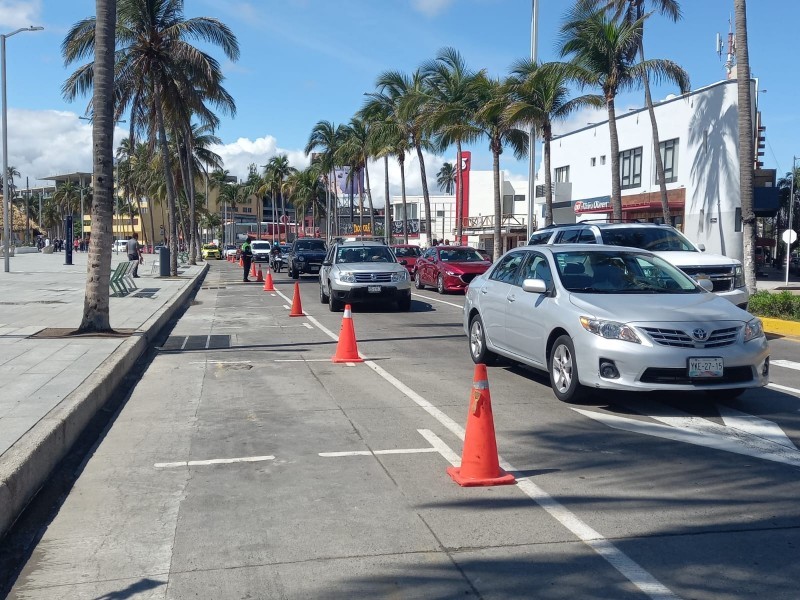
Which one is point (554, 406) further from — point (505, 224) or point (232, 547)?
point (505, 224)

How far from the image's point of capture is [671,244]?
16.0 metres

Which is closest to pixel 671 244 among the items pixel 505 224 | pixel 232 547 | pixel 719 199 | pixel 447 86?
pixel 232 547

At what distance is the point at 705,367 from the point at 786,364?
15.3 ft

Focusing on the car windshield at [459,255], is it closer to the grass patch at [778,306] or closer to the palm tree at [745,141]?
the palm tree at [745,141]

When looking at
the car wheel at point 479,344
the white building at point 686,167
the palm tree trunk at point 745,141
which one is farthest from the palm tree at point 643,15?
the car wheel at point 479,344

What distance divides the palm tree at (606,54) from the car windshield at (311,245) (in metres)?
13.7

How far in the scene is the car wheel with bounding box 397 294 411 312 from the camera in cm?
2058

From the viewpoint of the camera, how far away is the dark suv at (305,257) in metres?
36.6

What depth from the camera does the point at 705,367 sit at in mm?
8016

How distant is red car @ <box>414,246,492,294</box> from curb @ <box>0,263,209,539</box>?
52.6 ft

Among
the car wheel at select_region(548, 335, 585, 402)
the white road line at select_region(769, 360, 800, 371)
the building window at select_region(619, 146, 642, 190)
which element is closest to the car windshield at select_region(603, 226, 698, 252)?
the white road line at select_region(769, 360, 800, 371)

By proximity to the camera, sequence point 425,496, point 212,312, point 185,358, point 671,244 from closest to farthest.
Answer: point 425,496
point 185,358
point 671,244
point 212,312

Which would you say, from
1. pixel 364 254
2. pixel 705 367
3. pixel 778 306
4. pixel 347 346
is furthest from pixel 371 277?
pixel 705 367

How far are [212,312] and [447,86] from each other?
26106 mm
